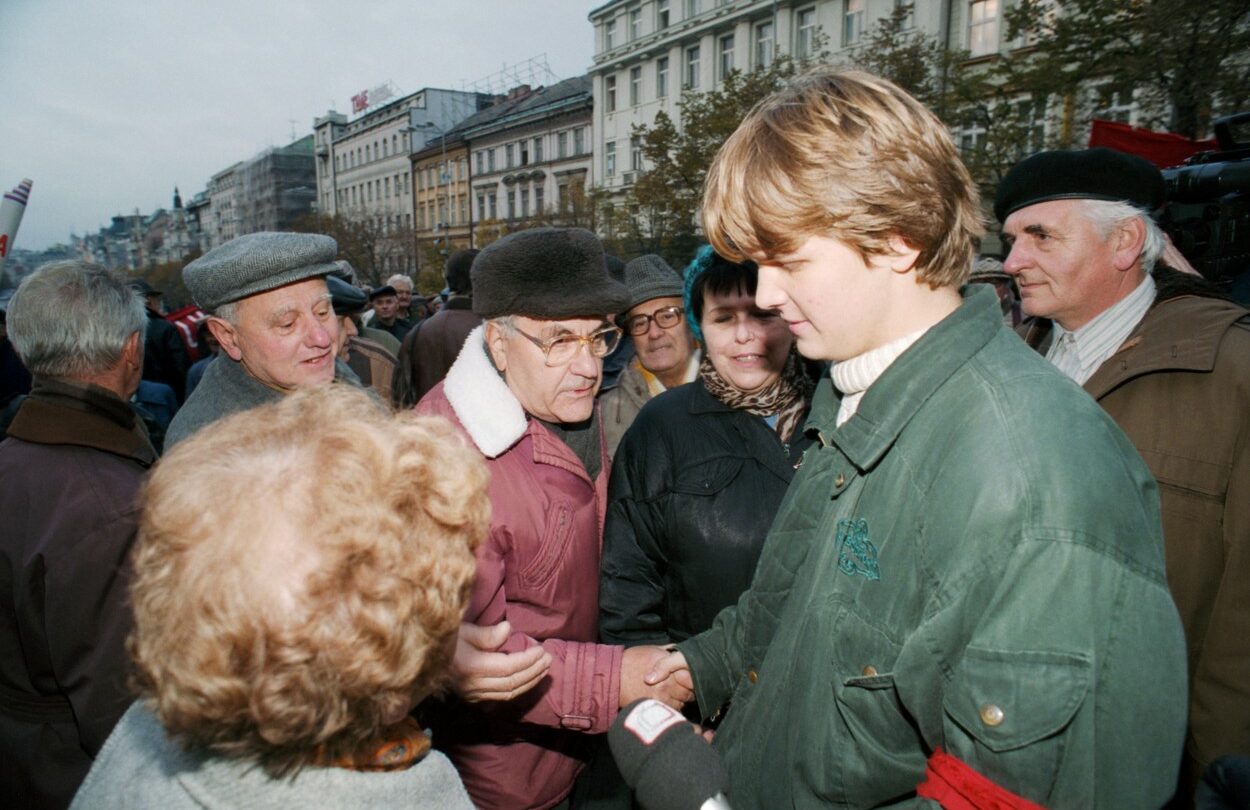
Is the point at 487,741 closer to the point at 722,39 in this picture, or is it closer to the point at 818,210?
the point at 818,210

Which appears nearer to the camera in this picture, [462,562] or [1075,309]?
[462,562]

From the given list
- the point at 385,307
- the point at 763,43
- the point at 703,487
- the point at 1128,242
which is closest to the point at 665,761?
the point at 703,487

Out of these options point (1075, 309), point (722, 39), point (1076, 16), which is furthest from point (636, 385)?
point (722, 39)

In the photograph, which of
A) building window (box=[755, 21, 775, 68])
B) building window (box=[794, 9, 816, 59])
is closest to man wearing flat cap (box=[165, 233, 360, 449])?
building window (box=[794, 9, 816, 59])

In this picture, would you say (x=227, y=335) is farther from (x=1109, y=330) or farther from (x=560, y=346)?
(x=1109, y=330)

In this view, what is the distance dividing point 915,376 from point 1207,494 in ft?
5.03

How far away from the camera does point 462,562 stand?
1034mm

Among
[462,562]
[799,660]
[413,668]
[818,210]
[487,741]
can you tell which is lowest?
[487,741]

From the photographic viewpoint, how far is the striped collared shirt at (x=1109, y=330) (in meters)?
2.53

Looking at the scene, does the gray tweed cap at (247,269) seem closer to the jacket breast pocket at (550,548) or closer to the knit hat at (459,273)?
the jacket breast pocket at (550,548)

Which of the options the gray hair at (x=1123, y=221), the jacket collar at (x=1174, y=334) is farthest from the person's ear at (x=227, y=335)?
the gray hair at (x=1123, y=221)

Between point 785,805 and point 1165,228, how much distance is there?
11.9ft

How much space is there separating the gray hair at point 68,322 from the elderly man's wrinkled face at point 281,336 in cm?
31

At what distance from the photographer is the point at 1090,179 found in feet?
8.57
